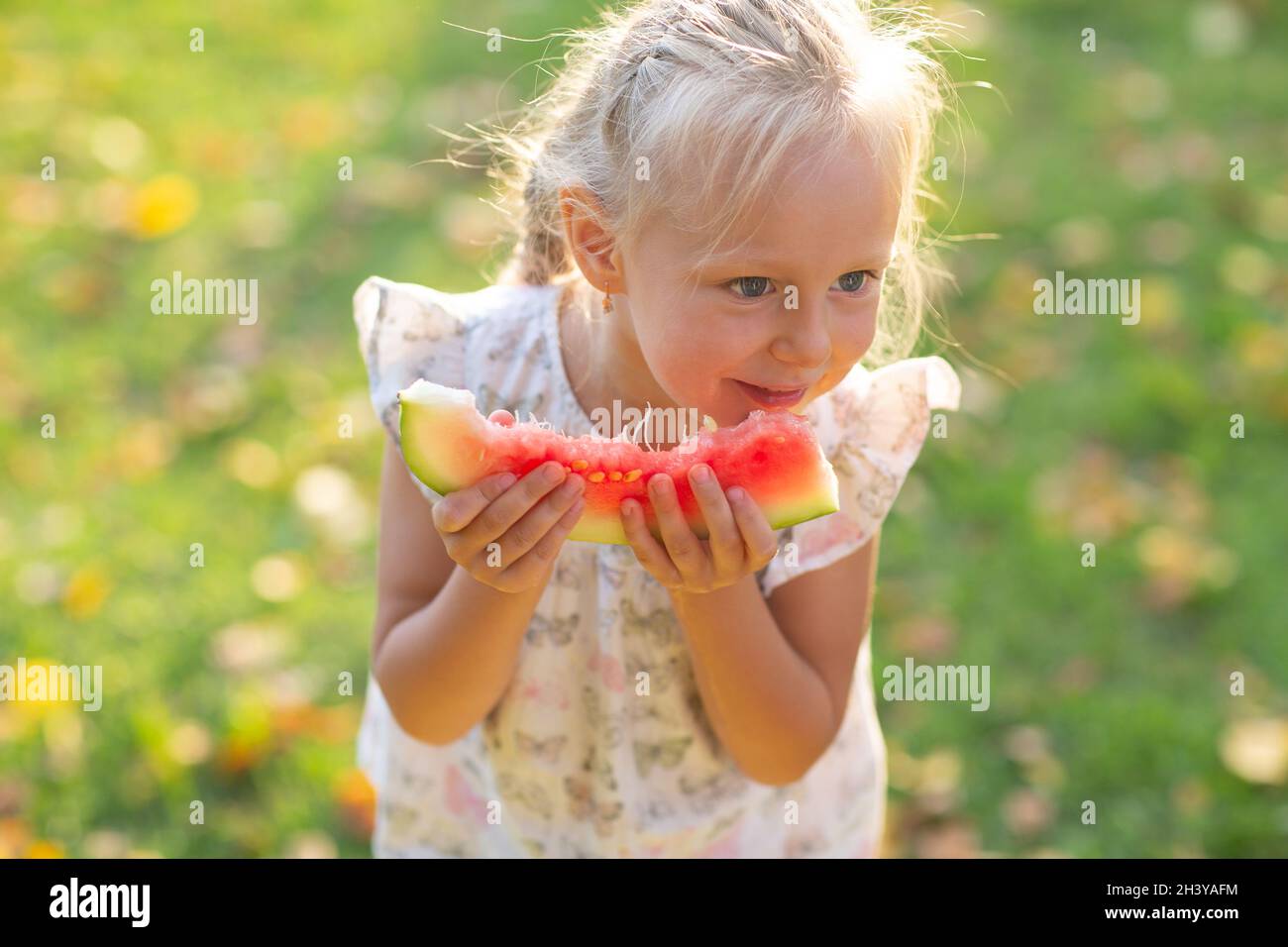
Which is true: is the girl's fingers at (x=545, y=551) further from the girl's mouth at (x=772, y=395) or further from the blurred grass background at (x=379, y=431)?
the blurred grass background at (x=379, y=431)

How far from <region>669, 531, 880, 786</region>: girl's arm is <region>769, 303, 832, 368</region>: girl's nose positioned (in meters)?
0.42

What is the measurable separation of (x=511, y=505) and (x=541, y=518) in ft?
0.15

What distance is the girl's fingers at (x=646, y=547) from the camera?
82.3 inches

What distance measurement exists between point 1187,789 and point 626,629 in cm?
180

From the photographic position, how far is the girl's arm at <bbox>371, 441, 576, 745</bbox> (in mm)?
2260

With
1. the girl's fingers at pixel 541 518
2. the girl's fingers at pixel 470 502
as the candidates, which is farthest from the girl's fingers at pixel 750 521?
the girl's fingers at pixel 470 502

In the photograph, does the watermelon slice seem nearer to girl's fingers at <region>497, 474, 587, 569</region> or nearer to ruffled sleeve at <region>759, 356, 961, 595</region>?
girl's fingers at <region>497, 474, 587, 569</region>

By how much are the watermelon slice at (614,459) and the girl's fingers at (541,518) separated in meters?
0.10

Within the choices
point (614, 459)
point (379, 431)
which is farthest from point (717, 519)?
point (379, 431)

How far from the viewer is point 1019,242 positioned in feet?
17.3

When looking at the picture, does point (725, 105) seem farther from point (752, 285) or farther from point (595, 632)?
point (595, 632)

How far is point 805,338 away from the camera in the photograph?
6.63 ft
